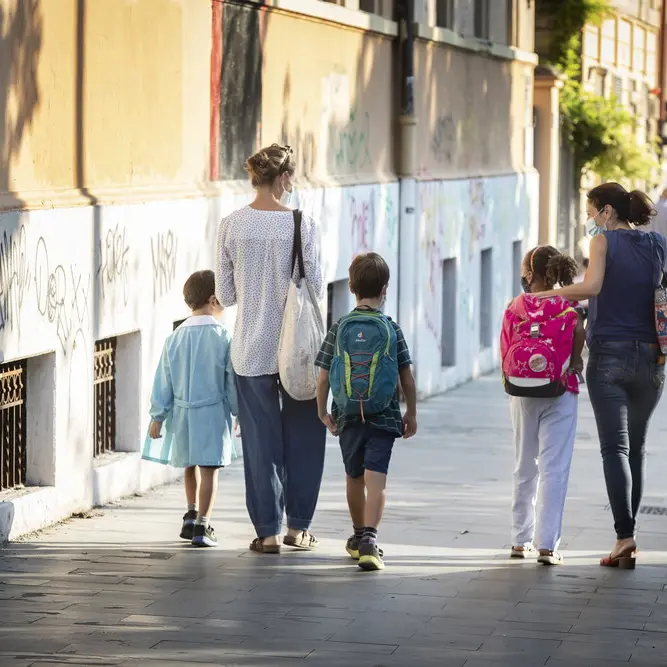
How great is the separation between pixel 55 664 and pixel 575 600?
239 centimetres

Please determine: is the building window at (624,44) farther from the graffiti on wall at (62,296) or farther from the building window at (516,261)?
the graffiti on wall at (62,296)

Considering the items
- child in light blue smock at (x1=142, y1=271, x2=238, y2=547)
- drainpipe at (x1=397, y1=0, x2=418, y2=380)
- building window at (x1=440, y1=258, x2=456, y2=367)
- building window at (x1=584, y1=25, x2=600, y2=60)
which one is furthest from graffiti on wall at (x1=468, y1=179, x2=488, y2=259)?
building window at (x1=584, y1=25, x2=600, y2=60)

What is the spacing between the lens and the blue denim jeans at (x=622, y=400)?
8.49 metres

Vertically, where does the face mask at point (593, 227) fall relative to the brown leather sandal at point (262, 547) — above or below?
above

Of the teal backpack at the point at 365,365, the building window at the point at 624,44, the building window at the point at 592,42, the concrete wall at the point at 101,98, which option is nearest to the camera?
the teal backpack at the point at 365,365

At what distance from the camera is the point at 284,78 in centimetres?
1398

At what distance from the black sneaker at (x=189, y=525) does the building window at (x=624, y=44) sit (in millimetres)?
29754

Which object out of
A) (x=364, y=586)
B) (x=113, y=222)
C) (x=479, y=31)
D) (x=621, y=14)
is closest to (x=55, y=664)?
(x=364, y=586)

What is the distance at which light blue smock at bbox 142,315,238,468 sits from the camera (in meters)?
9.02

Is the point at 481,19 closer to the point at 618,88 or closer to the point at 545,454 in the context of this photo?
the point at 545,454

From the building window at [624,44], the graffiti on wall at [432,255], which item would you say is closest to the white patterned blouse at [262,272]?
the graffiti on wall at [432,255]

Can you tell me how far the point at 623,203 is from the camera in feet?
28.2

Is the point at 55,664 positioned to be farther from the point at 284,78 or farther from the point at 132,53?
the point at 284,78

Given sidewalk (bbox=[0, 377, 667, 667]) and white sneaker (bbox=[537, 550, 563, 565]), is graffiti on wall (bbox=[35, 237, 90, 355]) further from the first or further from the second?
white sneaker (bbox=[537, 550, 563, 565])
